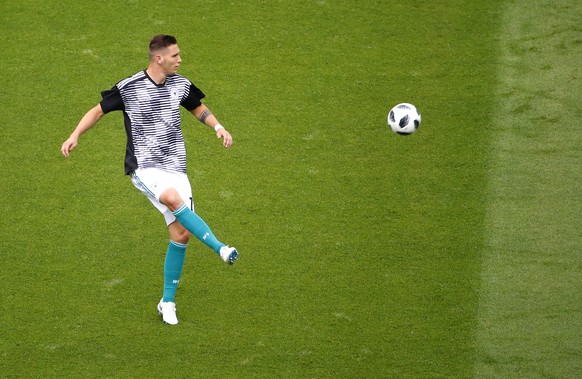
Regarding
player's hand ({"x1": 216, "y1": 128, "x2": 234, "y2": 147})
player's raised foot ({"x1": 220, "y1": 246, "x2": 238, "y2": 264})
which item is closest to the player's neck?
player's hand ({"x1": 216, "y1": 128, "x2": 234, "y2": 147})

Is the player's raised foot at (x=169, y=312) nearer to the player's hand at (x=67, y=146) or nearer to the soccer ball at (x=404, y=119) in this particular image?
the player's hand at (x=67, y=146)

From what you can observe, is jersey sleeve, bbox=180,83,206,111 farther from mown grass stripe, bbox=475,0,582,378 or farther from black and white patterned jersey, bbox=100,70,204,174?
mown grass stripe, bbox=475,0,582,378

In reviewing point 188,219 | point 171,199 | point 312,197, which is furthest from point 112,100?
point 312,197

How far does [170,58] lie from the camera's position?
8234mm

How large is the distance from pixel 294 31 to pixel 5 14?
10.6 ft

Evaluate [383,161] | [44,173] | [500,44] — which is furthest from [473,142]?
[44,173]

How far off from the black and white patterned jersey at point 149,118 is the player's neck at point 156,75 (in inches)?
1.0

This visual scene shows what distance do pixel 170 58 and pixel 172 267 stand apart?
165 centimetres

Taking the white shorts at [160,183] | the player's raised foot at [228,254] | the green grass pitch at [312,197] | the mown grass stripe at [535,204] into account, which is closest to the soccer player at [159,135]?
the white shorts at [160,183]

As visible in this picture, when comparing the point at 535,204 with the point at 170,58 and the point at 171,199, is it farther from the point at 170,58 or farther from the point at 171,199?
the point at 170,58

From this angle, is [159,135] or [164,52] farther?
[159,135]

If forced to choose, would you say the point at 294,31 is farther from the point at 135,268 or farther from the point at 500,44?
the point at 135,268

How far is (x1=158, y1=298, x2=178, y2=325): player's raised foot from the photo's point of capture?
8.41 metres

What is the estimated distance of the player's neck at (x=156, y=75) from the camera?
8336 millimetres
